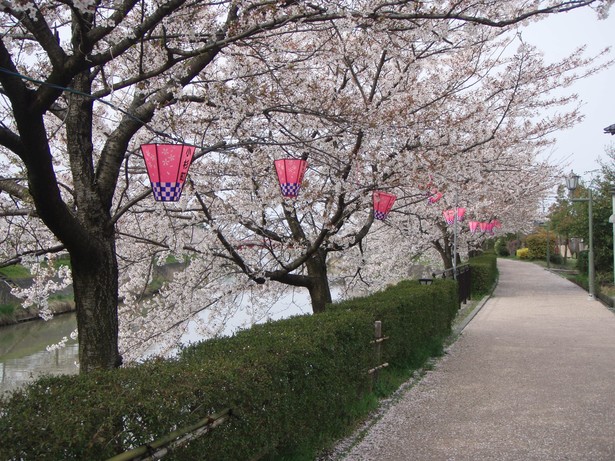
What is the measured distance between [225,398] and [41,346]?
15.4 meters

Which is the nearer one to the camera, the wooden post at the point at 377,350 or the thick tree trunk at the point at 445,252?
the wooden post at the point at 377,350

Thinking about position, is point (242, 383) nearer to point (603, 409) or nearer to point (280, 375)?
point (280, 375)

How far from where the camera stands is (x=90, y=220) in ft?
17.0

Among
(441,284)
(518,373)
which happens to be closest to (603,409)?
(518,373)

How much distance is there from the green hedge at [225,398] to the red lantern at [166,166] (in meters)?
1.35

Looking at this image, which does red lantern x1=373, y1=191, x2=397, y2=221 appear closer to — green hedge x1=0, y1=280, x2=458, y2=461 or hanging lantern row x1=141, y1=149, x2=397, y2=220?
green hedge x1=0, y1=280, x2=458, y2=461

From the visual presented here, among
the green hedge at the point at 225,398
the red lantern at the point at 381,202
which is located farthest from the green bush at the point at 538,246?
the green hedge at the point at 225,398

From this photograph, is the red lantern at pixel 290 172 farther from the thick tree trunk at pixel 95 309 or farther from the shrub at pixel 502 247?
the shrub at pixel 502 247

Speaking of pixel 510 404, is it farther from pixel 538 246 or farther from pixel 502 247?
pixel 502 247

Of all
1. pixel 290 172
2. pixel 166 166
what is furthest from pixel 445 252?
pixel 166 166

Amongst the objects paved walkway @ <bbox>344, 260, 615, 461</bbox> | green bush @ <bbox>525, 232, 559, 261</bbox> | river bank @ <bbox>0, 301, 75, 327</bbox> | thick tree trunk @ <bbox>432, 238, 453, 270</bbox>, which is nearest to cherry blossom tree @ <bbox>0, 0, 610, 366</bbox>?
paved walkway @ <bbox>344, 260, 615, 461</bbox>

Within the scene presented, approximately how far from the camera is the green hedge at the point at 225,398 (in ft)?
8.53

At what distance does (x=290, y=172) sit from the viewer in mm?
6809

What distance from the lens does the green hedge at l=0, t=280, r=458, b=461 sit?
2.60 meters
